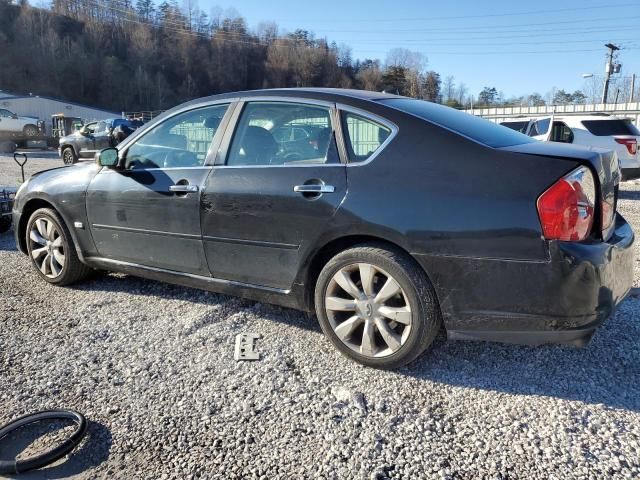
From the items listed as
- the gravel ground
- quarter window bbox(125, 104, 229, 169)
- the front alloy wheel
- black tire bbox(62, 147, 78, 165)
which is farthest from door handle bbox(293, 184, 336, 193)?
black tire bbox(62, 147, 78, 165)

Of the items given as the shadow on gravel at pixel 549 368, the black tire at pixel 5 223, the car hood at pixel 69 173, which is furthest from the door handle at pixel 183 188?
the black tire at pixel 5 223

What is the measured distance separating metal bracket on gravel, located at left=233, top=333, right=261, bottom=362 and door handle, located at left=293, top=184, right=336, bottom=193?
1.04 m

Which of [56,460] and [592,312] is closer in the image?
[56,460]

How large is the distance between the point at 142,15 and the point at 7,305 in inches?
4515

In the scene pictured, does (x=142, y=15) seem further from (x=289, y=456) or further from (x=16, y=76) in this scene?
(x=289, y=456)

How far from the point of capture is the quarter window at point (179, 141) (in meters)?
3.73

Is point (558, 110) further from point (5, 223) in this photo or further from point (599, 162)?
point (599, 162)

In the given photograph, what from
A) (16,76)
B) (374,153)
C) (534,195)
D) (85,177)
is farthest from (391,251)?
(16,76)

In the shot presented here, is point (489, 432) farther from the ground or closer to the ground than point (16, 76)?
closer to the ground

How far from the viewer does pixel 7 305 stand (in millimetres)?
4102

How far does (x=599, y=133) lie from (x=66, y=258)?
37.0ft

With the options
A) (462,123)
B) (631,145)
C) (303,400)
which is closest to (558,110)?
(631,145)

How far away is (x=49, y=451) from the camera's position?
2264 millimetres

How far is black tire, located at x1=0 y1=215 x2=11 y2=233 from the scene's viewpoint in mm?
6617
